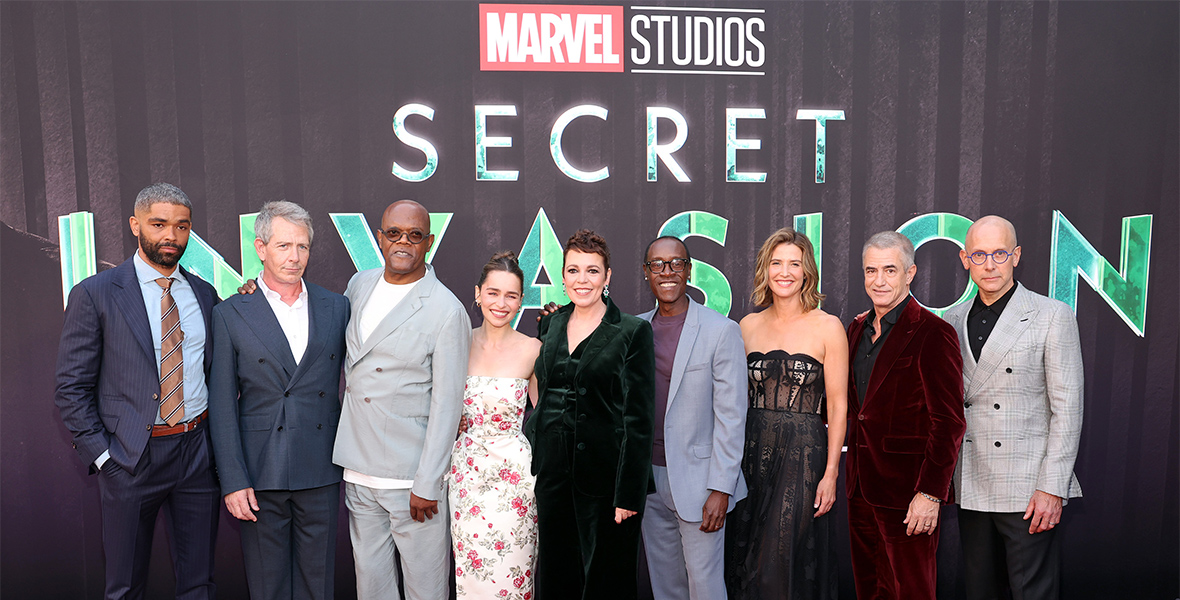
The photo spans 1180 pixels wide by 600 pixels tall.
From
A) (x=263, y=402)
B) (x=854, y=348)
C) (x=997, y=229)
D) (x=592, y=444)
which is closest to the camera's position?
(x=592, y=444)

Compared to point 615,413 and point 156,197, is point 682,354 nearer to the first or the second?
point 615,413

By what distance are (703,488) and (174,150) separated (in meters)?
3.49

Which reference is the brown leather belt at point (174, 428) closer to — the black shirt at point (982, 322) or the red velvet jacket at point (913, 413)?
the red velvet jacket at point (913, 413)

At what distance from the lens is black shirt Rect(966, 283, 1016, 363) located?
2.92 m

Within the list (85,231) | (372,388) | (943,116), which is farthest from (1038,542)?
(85,231)

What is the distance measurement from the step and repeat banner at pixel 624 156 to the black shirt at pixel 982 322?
3.28 feet

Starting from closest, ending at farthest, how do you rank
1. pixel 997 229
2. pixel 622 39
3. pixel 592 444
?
1. pixel 592 444
2. pixel 997 229
3. pixel 622 39

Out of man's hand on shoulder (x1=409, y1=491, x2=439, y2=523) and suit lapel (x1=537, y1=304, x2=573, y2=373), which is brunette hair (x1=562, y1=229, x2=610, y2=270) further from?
man's hand on shoulder (x1=409, y1=491, x2=439, y2=523)

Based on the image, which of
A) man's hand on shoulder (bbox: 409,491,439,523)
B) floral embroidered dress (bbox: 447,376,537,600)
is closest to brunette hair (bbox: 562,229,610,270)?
floral embroidered dress (bbox: 447,376,537,600)

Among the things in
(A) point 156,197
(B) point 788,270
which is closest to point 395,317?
(A) point 156,197

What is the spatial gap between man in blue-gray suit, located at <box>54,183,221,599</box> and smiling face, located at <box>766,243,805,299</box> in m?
2.57

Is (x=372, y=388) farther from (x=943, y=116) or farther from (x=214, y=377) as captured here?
(x=943, y=116)

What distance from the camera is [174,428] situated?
2.76 meters

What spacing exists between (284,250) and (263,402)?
661 mm
